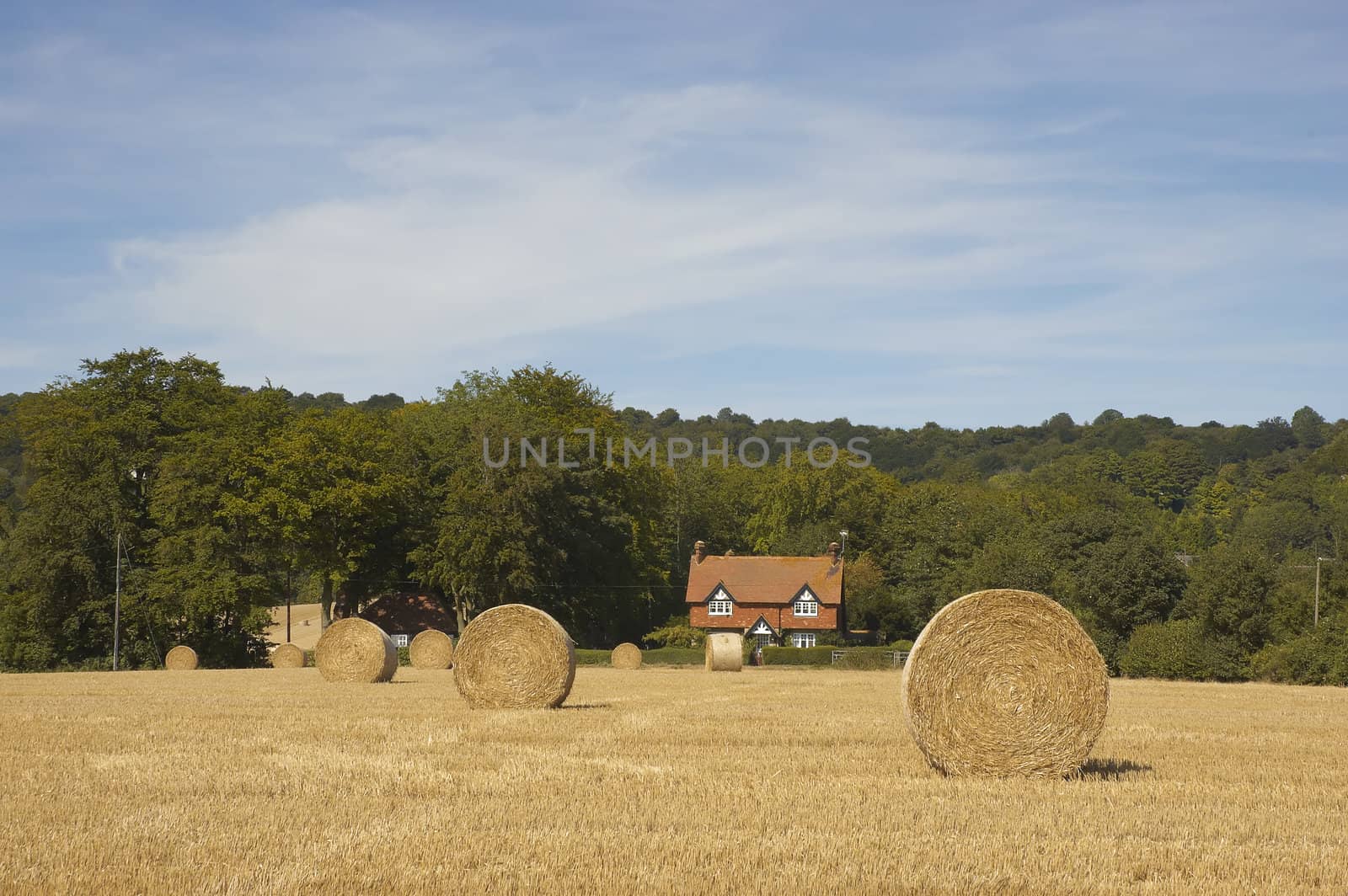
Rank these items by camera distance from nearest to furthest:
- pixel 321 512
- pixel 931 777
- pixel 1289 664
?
pixel 931 777
pixel 1289 664
pixel 321 512

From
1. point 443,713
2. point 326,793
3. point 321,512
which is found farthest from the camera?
point 321,512

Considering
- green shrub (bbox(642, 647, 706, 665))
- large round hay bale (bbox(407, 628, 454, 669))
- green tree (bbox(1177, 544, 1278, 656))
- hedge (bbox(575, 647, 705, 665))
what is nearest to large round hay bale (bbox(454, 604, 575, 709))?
large round hay bale (bbox(407, 628, 454, 669))

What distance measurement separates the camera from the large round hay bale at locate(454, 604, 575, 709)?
2297 centimetres

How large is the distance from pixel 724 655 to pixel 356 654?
46.4ft

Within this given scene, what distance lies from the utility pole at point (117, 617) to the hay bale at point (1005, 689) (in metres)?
43.8

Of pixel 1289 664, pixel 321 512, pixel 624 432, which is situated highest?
pixel 624 432

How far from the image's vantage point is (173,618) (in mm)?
54219

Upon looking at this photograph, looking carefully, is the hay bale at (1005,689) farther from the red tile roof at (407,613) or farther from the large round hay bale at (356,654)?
the red tile roof at (407,613)

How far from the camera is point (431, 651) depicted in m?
45.1

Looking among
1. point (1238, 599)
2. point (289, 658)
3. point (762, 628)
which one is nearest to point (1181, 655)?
point (1238, 599)

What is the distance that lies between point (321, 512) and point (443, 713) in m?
39.2

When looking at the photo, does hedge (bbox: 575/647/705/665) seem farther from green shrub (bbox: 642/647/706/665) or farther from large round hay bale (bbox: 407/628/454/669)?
large round hay bale (bbox: 407/628/454/669)

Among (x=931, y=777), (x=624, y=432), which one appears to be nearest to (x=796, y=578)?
(x=624, y=432)

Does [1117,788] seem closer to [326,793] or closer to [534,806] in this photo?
[534,806]
